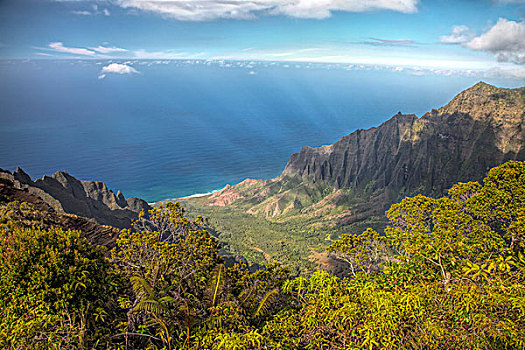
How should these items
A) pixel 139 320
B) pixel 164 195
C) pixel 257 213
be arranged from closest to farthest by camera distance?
pixel 139 320, pixel 257 213, pixel 164 195

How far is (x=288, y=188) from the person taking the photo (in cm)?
17125

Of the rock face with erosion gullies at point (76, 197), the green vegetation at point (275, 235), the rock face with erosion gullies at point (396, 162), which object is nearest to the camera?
the rock face with erosion gullies at point (76, 197)

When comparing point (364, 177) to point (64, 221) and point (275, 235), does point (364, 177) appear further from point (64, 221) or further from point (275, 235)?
point (64, 221)

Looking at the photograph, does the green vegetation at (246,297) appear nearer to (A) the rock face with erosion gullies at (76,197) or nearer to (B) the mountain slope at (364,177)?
(A) the rock face with erosion gullies at (76,197)

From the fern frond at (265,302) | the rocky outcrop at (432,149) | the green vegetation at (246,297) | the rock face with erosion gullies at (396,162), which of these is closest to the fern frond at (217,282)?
the green vegetation at (246,297)

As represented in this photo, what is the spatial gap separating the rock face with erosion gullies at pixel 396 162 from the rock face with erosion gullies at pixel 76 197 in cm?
8216

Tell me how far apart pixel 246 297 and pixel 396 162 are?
151106 mm

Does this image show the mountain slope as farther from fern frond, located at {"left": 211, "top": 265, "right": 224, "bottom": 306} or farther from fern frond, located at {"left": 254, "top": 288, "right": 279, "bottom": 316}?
fern frond, located at {"left": 211, "top": 265, "right": 224, "bottom": 306}

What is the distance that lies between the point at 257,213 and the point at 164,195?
70384 millimetres

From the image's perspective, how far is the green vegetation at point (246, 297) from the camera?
9234mm

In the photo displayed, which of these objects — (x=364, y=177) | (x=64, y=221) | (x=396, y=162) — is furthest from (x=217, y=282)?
(x=364, y=177)

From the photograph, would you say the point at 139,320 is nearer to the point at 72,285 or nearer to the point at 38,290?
the point at 72,285

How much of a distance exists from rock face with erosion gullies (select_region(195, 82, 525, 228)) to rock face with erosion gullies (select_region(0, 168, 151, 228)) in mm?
82160

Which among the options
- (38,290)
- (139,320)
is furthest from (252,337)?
(38,290)
